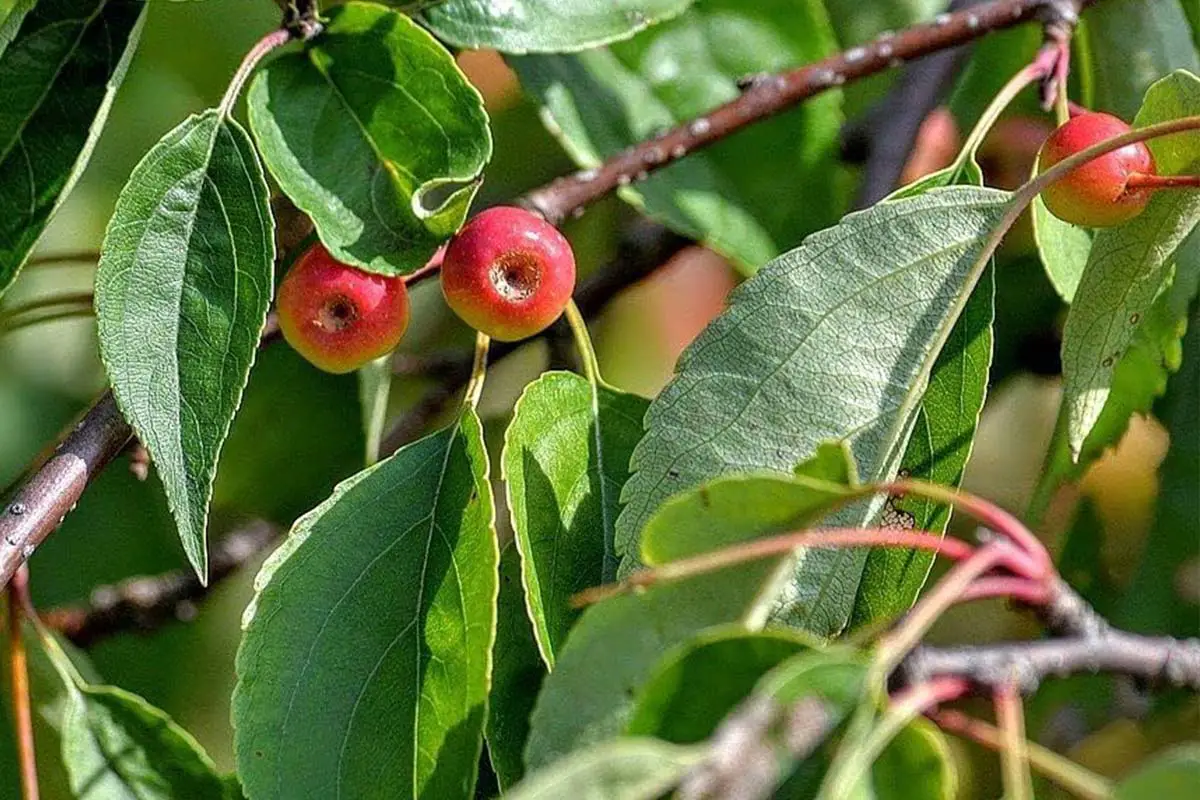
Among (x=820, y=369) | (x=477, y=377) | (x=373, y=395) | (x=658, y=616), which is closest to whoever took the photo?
(x=658, y=616)

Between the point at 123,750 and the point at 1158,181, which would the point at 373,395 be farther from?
the point at 1158,181

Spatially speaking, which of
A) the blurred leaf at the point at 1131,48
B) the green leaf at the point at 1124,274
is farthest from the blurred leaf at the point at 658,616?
the blurred leaf at the point at 1131,48

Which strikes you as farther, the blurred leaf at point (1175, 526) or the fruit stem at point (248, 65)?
the blurred leaf at point (1175, 526)

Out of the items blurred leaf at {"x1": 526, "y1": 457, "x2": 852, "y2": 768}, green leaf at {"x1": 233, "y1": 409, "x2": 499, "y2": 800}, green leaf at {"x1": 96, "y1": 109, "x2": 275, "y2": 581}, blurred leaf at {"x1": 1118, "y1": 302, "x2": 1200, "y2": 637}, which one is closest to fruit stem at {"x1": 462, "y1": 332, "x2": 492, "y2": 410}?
green leaf at {"x1": 233, "y1": 409, "x2": 499, "y2": 800}

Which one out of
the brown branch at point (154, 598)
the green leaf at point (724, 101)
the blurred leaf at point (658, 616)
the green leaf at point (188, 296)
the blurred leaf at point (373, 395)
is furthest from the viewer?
the brown branch at point (154, 598)

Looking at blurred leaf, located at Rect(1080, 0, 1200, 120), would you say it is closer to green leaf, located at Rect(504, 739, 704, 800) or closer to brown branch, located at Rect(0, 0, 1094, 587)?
brown branch, located at Rect(0, 0, 1094, 587)

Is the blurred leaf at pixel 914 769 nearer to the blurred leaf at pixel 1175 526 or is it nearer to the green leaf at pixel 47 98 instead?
the green leaf at pixel 47 98

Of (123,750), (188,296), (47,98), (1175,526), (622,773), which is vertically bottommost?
(1175,526)

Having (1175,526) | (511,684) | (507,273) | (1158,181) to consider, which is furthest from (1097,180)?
(1175,526)
